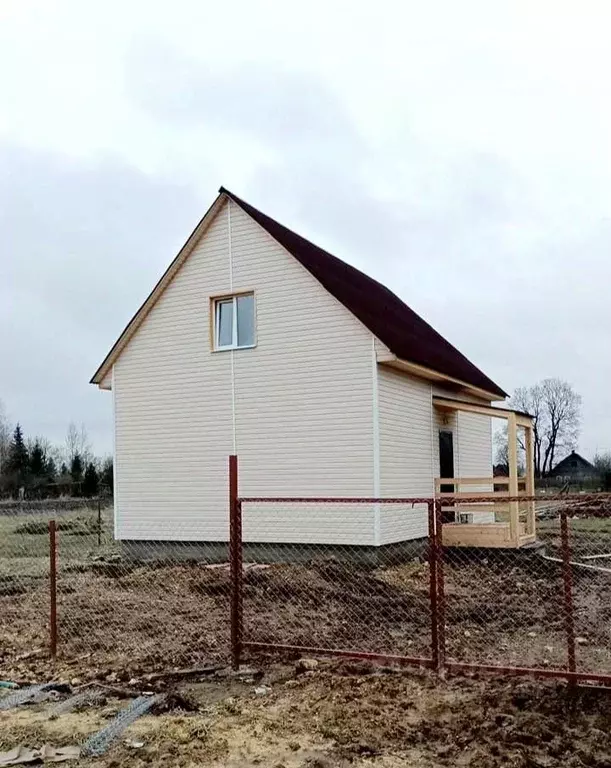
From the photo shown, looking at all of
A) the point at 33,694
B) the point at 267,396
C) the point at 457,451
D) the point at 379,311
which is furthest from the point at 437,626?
the point at 457,451

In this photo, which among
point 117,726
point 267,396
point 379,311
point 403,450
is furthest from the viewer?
point 379,311

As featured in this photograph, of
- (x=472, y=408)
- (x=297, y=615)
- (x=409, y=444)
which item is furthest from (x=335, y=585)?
(x=472, y=408)

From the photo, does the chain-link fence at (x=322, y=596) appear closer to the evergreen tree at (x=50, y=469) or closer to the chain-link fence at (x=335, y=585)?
the chain-link fence at (x=335, y=585)

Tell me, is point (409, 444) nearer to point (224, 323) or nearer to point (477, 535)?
point (477, 535)

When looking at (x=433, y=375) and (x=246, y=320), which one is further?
(x=433, y=375)

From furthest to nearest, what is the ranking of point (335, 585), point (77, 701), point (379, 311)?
1. point (379, 311)
2. point (335, 585)
3. point (77, 701)

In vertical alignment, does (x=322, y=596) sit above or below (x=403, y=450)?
below

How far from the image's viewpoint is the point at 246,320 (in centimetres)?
1502

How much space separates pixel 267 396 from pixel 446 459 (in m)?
5.04

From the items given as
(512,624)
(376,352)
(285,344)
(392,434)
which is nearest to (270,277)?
(285,344)

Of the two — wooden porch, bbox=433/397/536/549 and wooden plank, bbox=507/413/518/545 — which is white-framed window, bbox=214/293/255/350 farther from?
wooden plank, bbox=507/413/518/545

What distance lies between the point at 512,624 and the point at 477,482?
20.5 feet

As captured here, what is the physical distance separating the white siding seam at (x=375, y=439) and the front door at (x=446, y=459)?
3.92 metres

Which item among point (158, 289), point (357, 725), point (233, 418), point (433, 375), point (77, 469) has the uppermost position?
point (158, 289)
